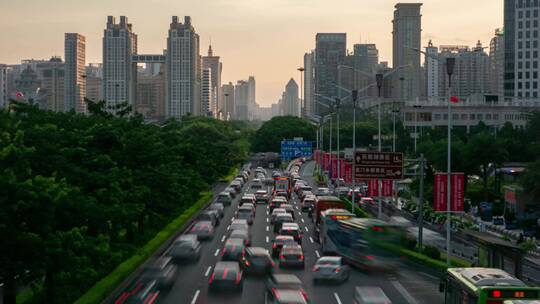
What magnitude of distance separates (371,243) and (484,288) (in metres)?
15.0


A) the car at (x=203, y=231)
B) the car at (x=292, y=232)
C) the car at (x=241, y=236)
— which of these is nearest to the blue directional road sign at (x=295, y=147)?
the car at (x=203, y=231)

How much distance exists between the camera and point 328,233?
3441 centimetres

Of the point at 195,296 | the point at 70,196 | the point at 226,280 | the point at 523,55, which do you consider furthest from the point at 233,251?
the point at 523,55

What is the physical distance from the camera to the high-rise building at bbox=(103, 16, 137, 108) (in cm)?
18500

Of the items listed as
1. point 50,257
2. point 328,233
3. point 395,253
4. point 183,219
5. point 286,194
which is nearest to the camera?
point 50,257

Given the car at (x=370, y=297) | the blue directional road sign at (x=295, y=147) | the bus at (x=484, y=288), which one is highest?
the blue directional road sign at (x=295, y=147)

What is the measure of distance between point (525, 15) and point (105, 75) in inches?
4131

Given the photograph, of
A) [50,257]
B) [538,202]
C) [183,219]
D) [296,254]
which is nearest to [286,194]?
[183,219]

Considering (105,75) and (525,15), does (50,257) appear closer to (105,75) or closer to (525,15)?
(525,15)

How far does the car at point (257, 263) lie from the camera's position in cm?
2880

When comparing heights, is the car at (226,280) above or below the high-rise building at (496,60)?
below

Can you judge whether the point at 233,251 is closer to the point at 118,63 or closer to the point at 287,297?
the point at 287,297

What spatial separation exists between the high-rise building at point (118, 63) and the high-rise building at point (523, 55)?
9266cm

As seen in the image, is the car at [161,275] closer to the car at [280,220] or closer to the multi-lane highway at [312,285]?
the multi-lane highway at [312,285]
